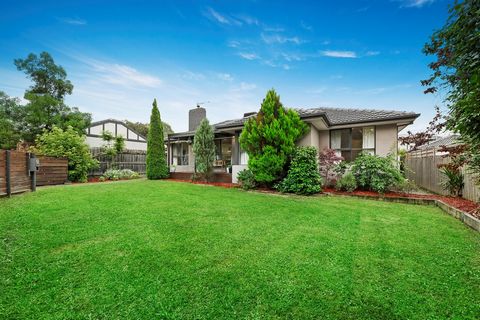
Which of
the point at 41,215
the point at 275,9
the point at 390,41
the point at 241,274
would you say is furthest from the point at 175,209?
the point at 390,41

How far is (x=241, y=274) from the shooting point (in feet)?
8.30

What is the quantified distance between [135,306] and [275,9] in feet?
35.1

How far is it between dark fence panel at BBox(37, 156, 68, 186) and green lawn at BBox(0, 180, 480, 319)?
6.77m

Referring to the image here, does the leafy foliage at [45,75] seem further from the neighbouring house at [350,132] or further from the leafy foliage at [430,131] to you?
the leafy foliage at [430,131]

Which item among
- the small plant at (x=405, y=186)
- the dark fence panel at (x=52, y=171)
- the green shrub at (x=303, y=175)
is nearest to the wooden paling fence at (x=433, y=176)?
the small plant at (x=405, y=186)

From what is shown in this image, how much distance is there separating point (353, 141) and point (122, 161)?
16.7m

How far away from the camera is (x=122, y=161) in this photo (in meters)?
16.6

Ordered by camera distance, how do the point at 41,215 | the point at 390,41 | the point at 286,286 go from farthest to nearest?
1. the point at 390,41
2. the point at 41,215
3. the point at 286,286

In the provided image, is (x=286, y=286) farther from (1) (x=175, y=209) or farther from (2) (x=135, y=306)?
(1) (x=175, y=209)

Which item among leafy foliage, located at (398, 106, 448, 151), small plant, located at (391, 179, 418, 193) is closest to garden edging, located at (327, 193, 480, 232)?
small plant, located at (391, 179, 418, 193)

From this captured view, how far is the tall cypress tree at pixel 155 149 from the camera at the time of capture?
1384 centimetres

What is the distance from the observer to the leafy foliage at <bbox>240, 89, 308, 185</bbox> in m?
8.60

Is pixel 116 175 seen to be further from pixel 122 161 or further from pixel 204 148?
pixel 204 148

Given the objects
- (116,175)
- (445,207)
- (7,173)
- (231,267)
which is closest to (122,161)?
(116,175)
